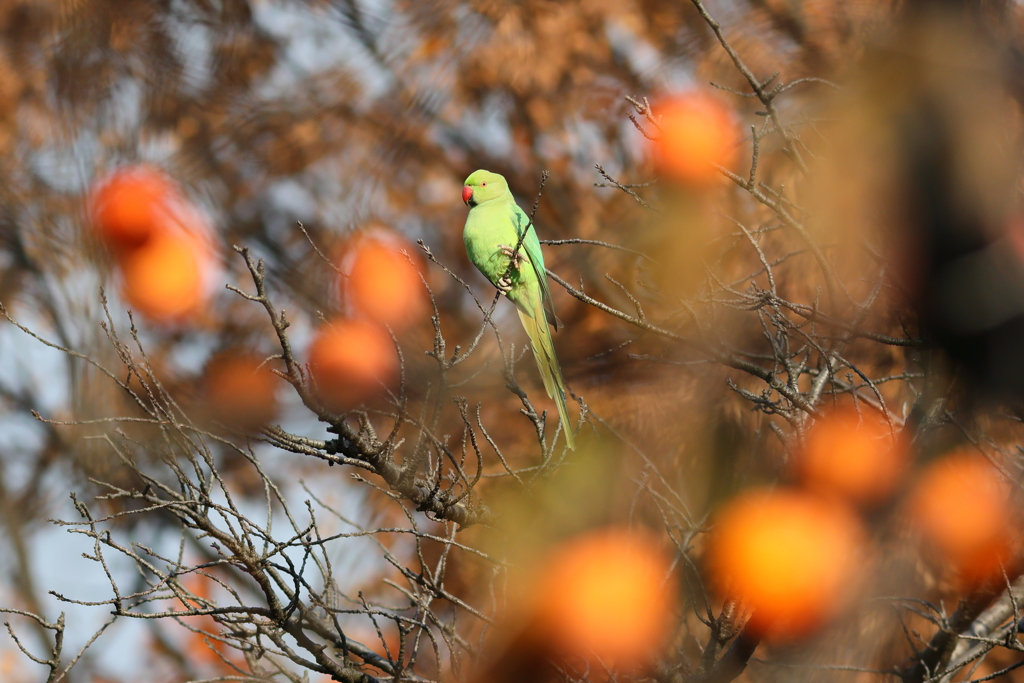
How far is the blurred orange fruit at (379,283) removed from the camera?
759 millimetres

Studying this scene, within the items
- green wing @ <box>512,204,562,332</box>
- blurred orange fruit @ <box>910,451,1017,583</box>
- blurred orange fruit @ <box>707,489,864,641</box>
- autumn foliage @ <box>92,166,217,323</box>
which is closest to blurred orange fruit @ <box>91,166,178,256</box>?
autumn foliage @ <box>92,166,217,323</box>

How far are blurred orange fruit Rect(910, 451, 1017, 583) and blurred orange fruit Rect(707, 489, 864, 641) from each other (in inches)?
3.7

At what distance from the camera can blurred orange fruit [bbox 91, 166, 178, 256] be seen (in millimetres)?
930

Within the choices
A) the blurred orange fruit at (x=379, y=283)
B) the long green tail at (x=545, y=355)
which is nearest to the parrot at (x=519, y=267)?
the long green tail at (x=545, y=355)

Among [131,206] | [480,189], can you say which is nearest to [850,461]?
[480,189]

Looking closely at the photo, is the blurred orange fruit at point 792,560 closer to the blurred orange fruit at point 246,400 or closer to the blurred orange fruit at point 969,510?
the blurred orange fruit at point 969,510

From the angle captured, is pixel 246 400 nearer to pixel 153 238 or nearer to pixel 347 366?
pixel 347 366

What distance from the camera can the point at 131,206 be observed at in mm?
944

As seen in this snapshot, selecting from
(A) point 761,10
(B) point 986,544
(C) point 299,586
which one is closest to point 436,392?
(C) point 299,586

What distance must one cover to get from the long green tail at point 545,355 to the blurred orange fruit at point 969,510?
1.38ft

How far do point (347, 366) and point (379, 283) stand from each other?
0.65ft

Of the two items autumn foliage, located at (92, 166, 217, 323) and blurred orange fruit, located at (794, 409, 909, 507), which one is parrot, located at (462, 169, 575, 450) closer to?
blurred orange fruit, located at (794, 409, 909, 507)

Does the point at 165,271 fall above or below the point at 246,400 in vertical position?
above

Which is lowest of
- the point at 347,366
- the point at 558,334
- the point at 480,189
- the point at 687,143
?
the point at 347,366
